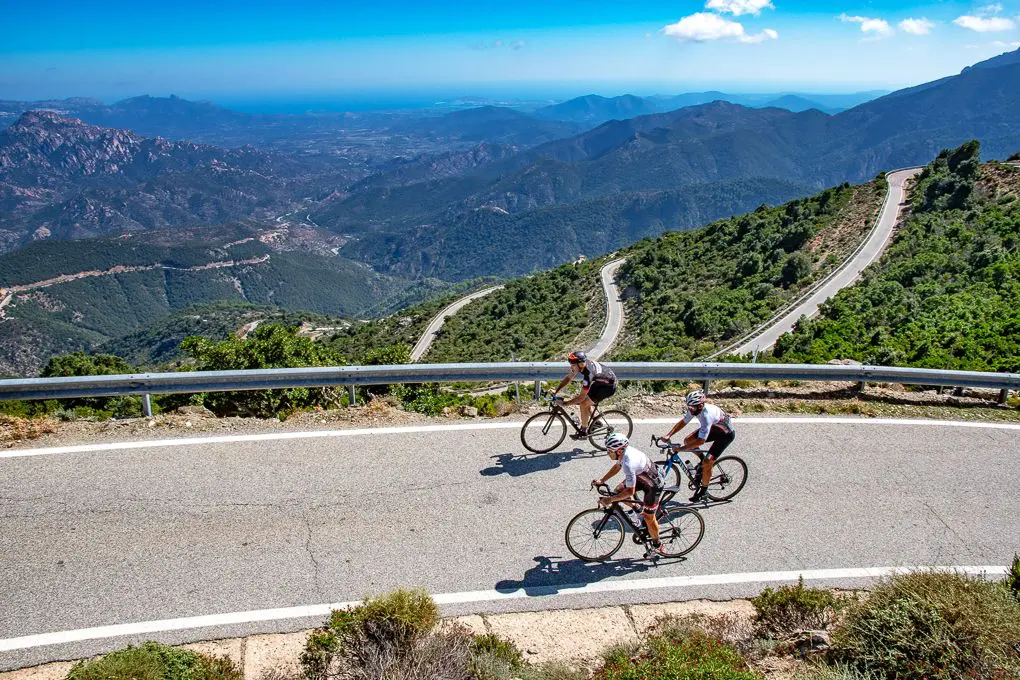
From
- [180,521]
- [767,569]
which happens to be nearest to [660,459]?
[767,569]

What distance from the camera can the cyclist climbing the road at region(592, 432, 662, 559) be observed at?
6.04m

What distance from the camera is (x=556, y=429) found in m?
8.73

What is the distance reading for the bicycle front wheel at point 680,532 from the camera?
6.55 meters

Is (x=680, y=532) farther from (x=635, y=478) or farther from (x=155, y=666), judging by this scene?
(x=155, y=666)

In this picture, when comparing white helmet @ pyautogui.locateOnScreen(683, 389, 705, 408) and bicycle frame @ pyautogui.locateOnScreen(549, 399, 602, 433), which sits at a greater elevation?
white helmet @ pyautogui.locateOnScreen(683, 389, 705, 408)

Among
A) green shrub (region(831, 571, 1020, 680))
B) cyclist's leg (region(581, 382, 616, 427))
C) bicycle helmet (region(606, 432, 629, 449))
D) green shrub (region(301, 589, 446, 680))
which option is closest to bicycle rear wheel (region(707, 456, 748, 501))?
cyclist's leg (region(581, 382, 616, 427))

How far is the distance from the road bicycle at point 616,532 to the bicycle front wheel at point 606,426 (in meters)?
1.75

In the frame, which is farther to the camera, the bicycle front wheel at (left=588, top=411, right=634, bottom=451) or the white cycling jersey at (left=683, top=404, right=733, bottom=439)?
the bicycle front wheel at (left=588, top=411, right=634, bottom=451)

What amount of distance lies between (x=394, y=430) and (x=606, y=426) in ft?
9.90

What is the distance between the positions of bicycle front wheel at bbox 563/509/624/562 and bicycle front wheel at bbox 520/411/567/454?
1932 mm

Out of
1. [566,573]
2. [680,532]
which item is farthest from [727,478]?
[566,573]

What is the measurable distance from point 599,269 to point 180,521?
59.5 metres

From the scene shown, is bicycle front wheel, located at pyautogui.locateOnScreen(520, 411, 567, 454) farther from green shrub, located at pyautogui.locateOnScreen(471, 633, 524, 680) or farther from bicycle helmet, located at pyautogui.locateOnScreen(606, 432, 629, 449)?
green shrub, located at pyautogui.locateOnScreen(471, 633, 524, 680)

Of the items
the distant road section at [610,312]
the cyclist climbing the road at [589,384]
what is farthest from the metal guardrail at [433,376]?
the distant road section at [610,312]
